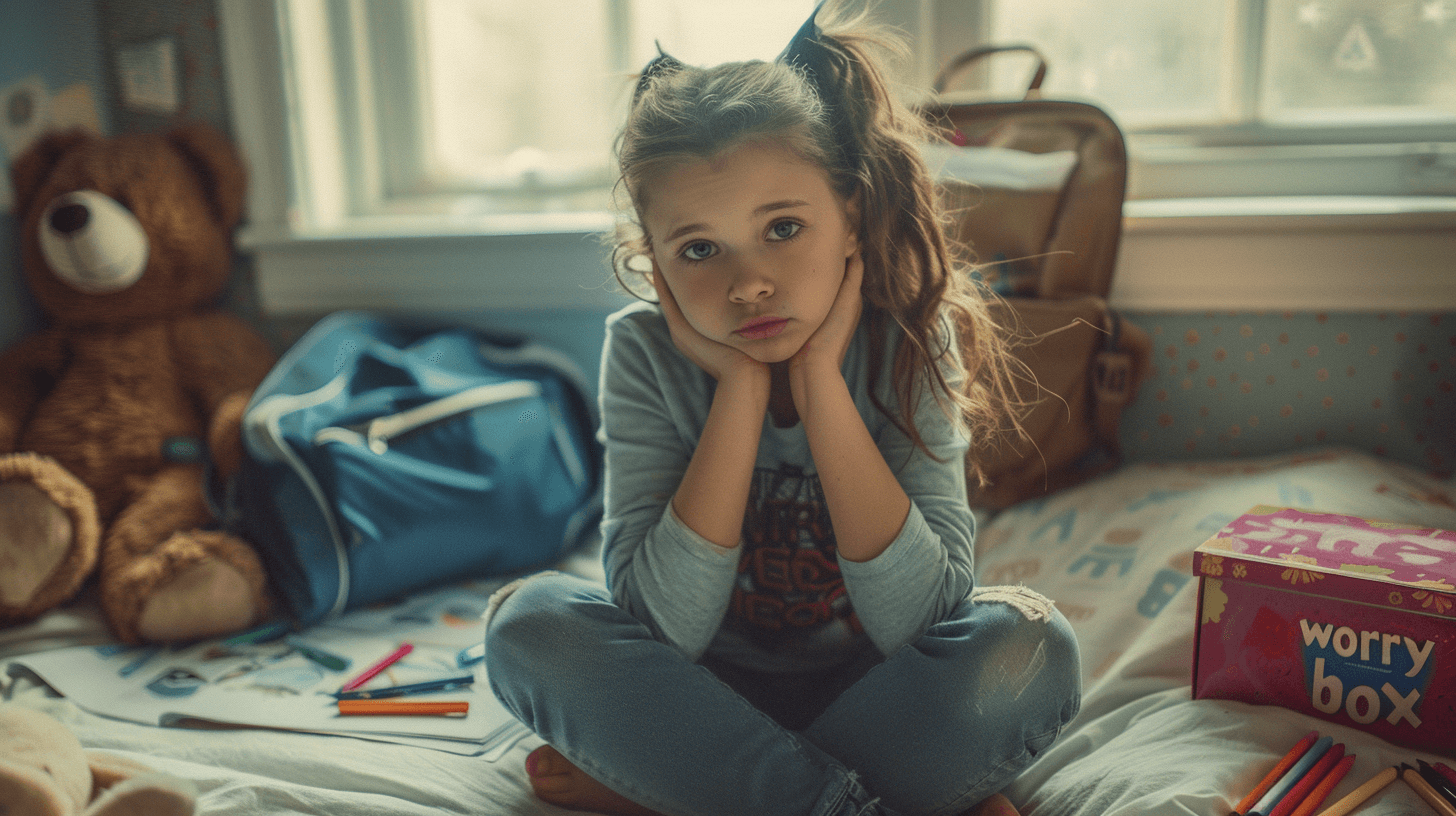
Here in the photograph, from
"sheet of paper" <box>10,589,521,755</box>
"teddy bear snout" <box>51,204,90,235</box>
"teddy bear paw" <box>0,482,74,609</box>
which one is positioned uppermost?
"teddy bear snout" <box>51,204,90,235</box>

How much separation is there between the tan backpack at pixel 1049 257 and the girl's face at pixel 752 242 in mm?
383

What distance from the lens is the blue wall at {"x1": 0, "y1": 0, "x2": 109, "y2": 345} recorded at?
3.99 feet

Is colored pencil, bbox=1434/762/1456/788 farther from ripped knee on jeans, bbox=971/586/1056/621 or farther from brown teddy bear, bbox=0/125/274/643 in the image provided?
brown teddy bear, bbox=0/125/274/643

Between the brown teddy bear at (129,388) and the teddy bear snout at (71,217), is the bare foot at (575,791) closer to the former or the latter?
the brown teddy bear at (129,388)

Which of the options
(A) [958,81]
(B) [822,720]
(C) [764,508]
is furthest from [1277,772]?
(A) [958,81]

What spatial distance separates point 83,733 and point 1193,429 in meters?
1.16

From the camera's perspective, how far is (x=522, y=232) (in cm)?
126

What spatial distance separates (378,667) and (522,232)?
2.07 feet

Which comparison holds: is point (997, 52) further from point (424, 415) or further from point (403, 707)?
point (403, 707)

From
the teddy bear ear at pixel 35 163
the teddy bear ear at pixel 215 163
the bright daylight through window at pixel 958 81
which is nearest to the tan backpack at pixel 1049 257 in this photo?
the bright daylight through window at pixel 958 81

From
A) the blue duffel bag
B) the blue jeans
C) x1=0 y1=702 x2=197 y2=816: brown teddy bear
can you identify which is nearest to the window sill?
the blue duffel bag

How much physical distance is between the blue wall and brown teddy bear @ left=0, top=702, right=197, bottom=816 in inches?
36.4

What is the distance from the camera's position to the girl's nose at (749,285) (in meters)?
0.63

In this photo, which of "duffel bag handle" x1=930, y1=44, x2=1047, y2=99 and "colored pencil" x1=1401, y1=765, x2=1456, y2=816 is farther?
"duffel bag handle" x1=930, y1=44, x2=1047, y2=99
